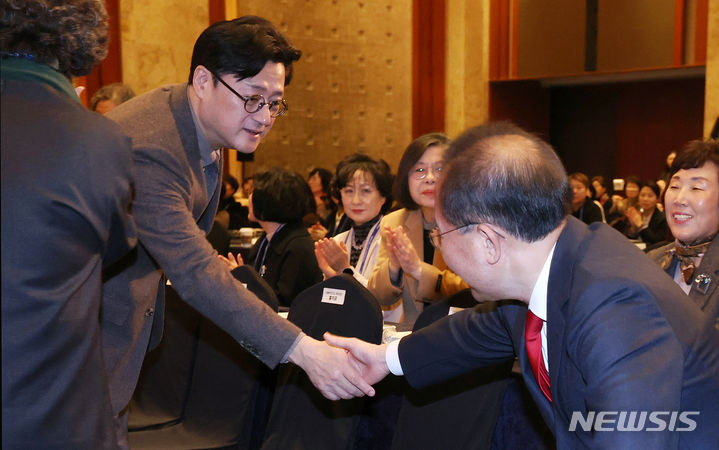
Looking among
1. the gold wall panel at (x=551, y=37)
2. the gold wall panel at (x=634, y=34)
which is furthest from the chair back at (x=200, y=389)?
the gold wall panel at (x=551, y=37)

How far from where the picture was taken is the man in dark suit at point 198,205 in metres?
1.88

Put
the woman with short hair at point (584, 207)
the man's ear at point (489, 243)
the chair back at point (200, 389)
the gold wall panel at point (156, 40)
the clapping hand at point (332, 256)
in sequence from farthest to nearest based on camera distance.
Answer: the gold wall panel at point (156, 40)
the woman with short hair at point (584, 207)
the clapping hand at point (332, 256)
the chair back at point (200, 389)
the man's ear at point (489, 243)

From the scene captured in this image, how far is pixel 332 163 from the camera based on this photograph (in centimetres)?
1335

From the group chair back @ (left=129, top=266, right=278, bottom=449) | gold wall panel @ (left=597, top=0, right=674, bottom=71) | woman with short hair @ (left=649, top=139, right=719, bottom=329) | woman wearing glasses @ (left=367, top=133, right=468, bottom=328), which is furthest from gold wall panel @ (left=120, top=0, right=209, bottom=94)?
woman with short hair @ (left=649, top=139, right=719, bottom=329)

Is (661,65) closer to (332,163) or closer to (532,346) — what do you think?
(332,163)

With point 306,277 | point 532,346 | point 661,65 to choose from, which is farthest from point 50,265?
point 661,65

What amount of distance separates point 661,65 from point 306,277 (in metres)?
9.46

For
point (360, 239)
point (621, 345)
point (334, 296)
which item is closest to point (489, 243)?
point (621, 345)

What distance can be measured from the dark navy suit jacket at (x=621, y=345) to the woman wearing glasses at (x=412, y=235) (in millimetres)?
1920

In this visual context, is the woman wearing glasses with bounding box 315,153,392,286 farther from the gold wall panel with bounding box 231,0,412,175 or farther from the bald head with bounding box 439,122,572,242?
the gold wall panel with bounding box 231,0,412,175

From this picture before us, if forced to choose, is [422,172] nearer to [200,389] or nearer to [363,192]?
[363,192]

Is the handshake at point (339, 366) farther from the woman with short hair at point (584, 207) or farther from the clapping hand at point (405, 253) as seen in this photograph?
the woman with short hair at point (584, 207)

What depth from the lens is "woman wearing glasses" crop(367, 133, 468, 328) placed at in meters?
3.47

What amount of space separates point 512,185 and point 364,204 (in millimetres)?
2734
